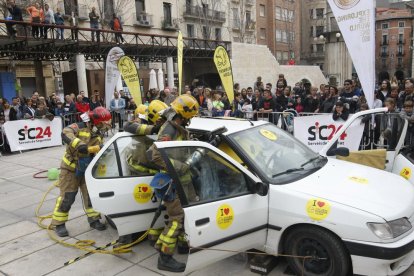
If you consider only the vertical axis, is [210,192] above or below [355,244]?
above

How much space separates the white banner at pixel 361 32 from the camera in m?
6.68

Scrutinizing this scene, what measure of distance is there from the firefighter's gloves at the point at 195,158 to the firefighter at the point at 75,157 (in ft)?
5.49

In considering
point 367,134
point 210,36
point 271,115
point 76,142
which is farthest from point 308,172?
point 210,36

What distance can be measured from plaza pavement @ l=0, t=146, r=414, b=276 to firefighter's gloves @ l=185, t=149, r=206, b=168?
120cm

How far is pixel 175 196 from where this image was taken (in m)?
3.89

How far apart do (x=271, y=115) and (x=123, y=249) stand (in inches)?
240

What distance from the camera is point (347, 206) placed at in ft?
10.9

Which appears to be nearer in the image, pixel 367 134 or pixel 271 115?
pixel 367 134

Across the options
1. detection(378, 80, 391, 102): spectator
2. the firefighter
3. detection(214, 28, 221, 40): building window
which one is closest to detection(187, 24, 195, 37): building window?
detection(214, 28, 221, 40): building window

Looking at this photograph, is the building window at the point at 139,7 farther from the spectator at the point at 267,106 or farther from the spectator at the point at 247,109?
the spectator at the point at 267,106

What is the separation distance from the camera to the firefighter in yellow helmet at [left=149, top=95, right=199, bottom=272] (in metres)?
3.68

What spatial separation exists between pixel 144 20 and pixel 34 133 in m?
25.1

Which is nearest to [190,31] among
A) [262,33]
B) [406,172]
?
[262,33]

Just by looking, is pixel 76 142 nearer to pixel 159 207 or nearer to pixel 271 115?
pixel 159 207
